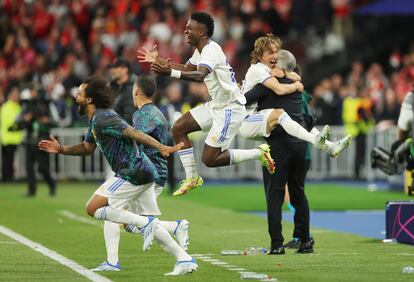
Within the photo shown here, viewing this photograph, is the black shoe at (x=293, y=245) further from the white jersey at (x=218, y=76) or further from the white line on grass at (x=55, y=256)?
the white line on grass at (x=55, y=256)

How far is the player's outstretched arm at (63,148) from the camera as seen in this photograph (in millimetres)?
13258

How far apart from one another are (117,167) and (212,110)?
209 cm

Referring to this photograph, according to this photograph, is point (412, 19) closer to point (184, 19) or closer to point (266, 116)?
point (184, 19)

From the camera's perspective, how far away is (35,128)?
87.4 feet

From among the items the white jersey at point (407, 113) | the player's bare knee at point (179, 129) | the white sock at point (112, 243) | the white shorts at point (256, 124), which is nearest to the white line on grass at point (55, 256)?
the white sock at point (112, 243)

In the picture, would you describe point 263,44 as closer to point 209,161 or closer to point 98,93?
point 209,161

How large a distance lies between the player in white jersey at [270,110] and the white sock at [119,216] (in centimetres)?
263

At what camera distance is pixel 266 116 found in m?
15.3

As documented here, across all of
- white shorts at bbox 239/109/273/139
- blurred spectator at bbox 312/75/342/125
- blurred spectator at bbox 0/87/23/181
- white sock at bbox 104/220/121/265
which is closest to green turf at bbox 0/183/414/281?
white sock at bbox 104/220/121/265

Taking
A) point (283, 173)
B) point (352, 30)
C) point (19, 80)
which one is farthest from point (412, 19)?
point (283, 173)

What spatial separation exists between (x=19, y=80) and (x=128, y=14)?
4.59 metres

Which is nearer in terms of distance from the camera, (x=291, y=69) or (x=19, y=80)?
(x=291, y=69)

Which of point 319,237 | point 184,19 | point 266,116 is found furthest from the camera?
point 184,19

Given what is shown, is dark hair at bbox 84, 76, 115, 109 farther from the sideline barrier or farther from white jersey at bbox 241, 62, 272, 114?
the sideline barrier
